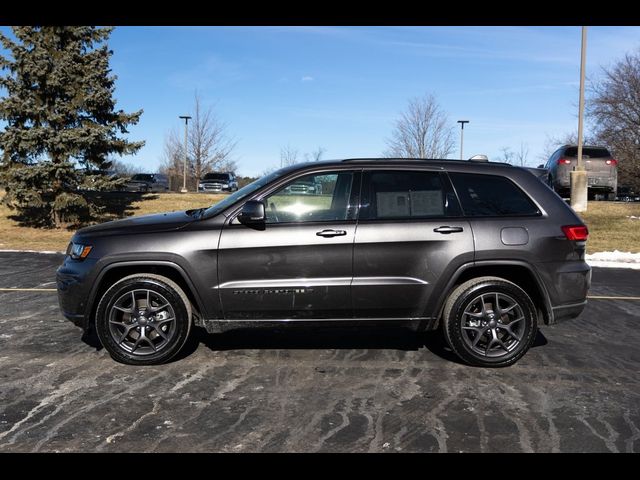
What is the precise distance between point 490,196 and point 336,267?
1.55 meters

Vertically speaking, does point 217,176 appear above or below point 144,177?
below

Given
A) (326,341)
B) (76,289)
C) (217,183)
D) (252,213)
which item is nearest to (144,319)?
(76,289)

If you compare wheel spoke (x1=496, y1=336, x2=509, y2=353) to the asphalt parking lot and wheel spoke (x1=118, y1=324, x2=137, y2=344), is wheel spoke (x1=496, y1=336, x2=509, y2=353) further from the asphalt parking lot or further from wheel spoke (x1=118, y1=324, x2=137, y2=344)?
wheel spoke (x1=118, y1=324, x2=137, y2=344)

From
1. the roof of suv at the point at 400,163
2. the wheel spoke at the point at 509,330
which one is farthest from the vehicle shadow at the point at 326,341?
the roof of suv at the point at 400,163

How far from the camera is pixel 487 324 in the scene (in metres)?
4.73

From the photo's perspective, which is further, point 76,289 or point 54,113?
point 54,113

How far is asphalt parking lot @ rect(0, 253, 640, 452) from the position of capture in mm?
3326

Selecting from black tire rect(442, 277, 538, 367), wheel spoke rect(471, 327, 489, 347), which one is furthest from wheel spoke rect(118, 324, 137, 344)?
wheel spoke rect(471, 327, 489, 347)

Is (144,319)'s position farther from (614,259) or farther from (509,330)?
(614,259)

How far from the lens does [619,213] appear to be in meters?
17.7

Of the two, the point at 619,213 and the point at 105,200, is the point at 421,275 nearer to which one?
the point at 619,213

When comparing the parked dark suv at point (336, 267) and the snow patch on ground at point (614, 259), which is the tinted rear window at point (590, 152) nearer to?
the snow patch on ground at point (614, 259)
